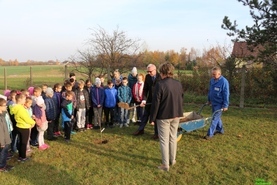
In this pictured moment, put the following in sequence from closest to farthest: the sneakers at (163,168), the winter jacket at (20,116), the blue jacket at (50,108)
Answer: the sneakers at (163,168) < the winter jacket at (20,116) < the blue jacket at (50,108)

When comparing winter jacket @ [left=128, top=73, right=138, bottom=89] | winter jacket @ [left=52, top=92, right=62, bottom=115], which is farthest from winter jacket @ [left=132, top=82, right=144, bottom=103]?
winter jacket @ [left=52, top=92, right=62, bottom=115]

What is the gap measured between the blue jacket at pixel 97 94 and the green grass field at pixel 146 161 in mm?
815

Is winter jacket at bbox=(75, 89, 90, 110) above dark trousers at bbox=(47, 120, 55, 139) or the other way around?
above

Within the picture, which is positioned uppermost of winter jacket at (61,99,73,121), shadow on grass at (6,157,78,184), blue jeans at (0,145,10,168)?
winter jacket at (61,99,73,121)

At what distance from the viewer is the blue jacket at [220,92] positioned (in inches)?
256

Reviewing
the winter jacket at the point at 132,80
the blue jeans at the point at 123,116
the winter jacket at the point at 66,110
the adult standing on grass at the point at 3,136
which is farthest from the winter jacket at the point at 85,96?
the adult standing on grass at the point at 3,136

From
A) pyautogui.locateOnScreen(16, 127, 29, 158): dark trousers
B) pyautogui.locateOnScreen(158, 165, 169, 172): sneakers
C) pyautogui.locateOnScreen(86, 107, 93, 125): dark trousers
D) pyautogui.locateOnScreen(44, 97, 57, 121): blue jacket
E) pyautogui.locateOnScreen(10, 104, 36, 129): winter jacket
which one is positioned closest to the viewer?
pyautogui.locateOnScreen(158, 165, 169, 172): sneakers

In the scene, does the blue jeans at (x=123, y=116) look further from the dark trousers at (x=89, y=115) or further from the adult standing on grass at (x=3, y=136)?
the adult standing on grass at (x=3, y=136)

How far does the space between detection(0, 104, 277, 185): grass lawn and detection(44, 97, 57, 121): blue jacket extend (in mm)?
607

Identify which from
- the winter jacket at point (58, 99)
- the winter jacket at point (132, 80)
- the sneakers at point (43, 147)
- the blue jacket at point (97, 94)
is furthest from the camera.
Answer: the winter jacket at point (132, 80)

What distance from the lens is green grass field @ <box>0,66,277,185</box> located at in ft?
15.1

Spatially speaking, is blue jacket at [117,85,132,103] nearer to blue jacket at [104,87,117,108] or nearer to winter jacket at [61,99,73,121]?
blue jacket at [104,87,117,108]

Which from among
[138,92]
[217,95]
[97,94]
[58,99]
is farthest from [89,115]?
[217,95]

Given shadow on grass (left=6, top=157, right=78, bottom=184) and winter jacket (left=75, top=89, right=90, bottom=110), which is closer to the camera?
shadow on grass (left=6, top=157, right=78, bottom=184)
